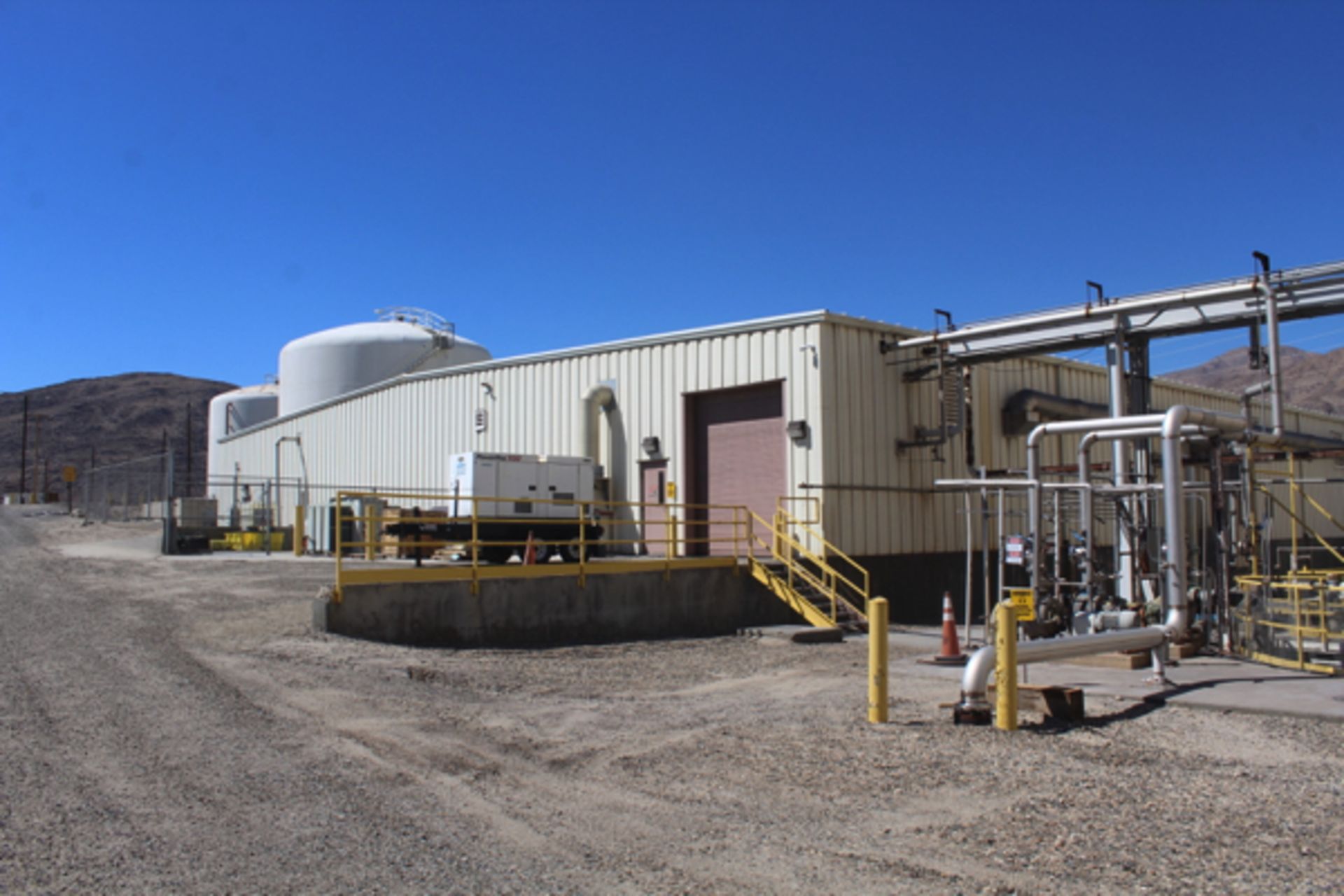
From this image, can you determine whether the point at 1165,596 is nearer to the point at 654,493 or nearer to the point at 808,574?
the point at 808,574

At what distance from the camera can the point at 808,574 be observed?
1805 cm

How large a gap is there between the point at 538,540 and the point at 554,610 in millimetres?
4782

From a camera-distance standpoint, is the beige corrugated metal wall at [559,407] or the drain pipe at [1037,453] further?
the beige corrugated metal wall at [559,407]

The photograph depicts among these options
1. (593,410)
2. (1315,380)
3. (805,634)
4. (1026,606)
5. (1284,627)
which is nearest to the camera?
(1284,627)

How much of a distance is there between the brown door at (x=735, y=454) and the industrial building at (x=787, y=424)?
1.3 inches

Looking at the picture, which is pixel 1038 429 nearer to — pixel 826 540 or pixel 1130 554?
pixel 1130 554

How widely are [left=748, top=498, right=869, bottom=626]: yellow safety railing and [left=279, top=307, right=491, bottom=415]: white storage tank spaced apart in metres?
22.7

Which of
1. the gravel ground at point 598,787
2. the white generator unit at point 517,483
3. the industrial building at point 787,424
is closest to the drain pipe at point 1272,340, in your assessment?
the industrial building at point 787,424

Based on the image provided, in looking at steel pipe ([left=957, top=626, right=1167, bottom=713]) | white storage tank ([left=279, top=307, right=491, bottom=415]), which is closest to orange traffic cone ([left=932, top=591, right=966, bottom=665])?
steel pipe ([left=957, top=626, right=1167, bottom=713])

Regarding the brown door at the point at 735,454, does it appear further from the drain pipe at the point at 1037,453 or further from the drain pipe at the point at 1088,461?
the drain pipe at the point at 1088,461

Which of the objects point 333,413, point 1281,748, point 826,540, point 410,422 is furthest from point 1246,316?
point 333,413

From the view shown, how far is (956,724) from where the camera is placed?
8.28m

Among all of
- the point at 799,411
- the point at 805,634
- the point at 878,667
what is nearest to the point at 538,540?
the point at 799,411

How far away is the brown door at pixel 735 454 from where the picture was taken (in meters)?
20.9
